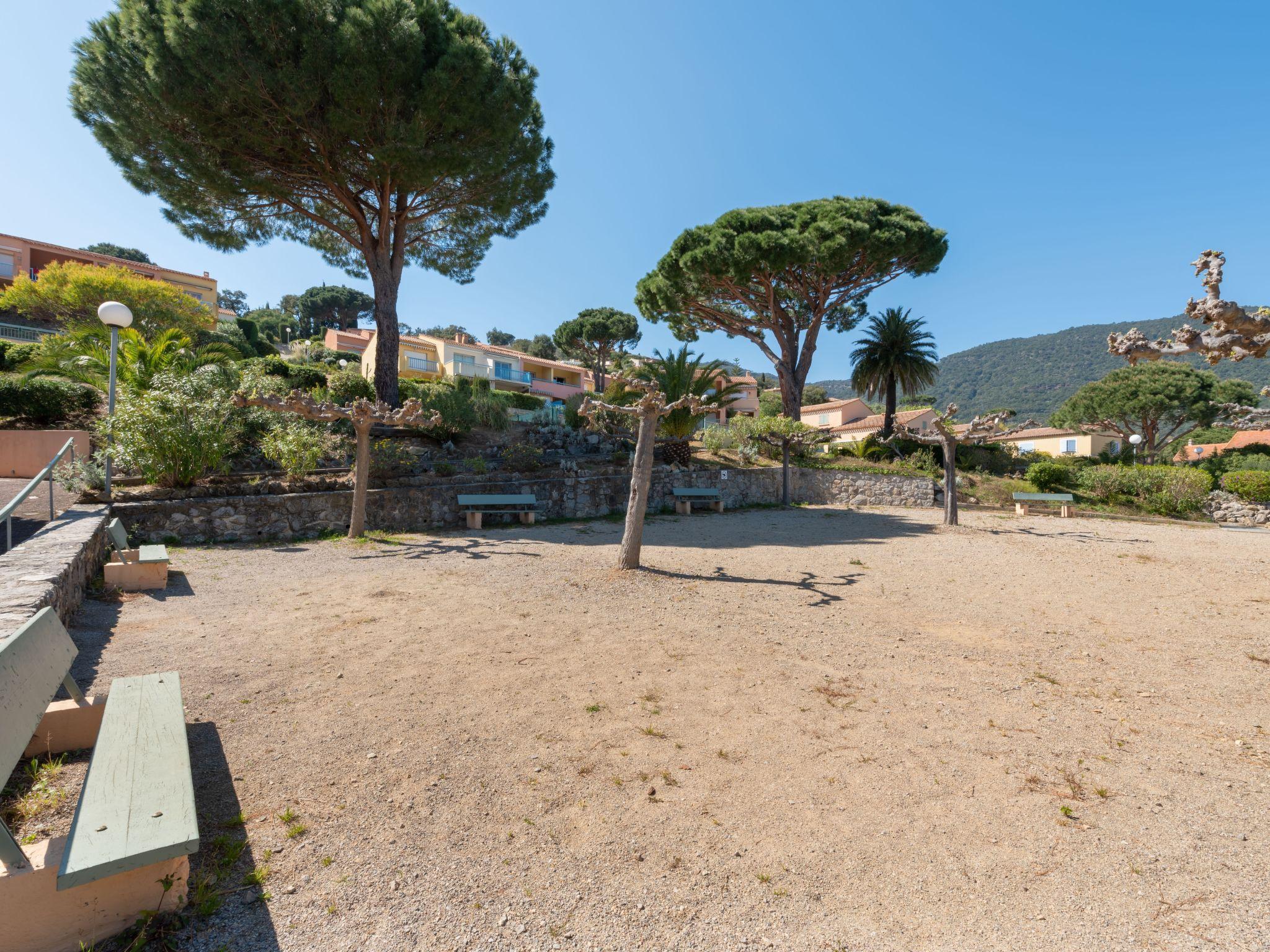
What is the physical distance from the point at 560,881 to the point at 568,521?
11.6 meters

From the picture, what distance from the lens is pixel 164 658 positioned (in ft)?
14.3

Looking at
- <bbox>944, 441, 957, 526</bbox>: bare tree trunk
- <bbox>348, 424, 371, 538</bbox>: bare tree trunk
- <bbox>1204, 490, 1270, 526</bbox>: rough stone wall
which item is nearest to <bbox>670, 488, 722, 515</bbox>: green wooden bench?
<bbox>944, 441, 957, 526</bbox>: bare tree trunk

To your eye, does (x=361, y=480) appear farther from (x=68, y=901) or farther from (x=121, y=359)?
(x=68, y=901)

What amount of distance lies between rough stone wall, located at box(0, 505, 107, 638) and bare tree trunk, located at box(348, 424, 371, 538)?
3.36 meters

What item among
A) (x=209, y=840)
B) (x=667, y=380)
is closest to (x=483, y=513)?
(x=667, y=380)

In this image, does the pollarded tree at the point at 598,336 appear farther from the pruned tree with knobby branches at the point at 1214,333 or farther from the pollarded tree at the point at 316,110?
the pruned tree with knobby branches at the point at 1214,333

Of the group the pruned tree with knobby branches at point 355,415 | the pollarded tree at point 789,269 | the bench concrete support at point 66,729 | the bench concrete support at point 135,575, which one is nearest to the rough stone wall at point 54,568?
the bench concrete support at point 135,575

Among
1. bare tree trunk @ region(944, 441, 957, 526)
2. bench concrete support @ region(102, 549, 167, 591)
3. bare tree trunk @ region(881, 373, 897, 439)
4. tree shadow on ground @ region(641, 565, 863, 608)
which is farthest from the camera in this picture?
bare tree trunk @ region(881, 373, 897, 439)

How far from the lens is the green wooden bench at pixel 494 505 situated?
39.8 feet

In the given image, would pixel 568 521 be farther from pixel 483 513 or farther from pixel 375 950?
pixel 375 950

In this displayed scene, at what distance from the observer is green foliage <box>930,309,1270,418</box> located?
103m

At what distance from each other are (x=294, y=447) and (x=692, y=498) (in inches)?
410

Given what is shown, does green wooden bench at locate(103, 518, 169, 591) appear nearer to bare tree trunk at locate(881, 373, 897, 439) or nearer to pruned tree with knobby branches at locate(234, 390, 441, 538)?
pruned tree with knobby branches at locate(234, 390, 441, 538)

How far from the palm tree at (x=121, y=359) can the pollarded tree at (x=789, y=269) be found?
17.2m
